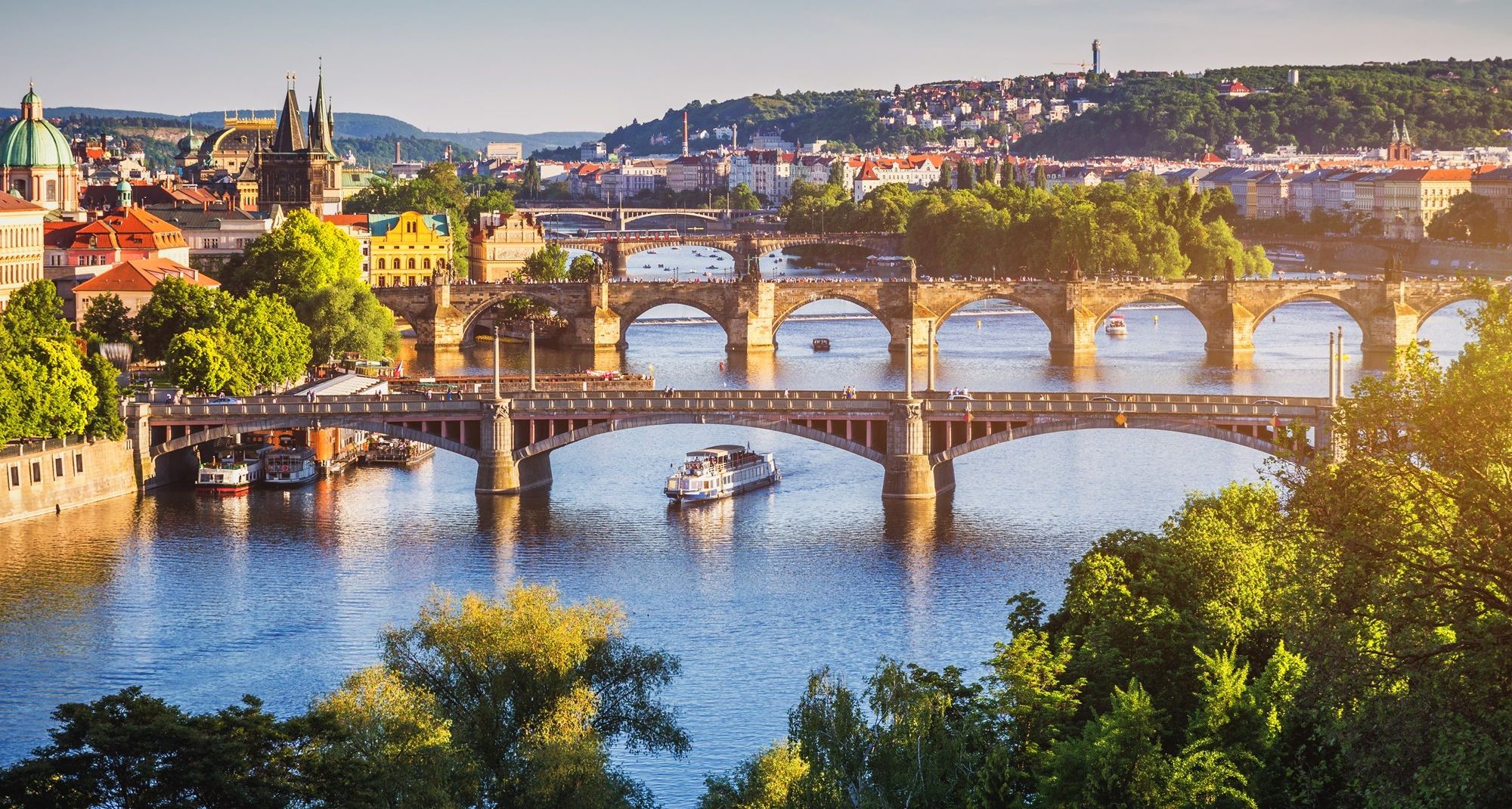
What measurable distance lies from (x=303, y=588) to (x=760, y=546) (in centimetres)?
753

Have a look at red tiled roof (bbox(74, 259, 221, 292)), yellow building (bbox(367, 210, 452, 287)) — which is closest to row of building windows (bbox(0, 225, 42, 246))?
red tiled roof (bbox(74, 259, 221, 292))

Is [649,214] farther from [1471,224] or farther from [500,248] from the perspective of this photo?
[1471,224]

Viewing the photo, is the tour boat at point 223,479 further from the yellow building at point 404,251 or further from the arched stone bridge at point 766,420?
the yellow building at point 404,251

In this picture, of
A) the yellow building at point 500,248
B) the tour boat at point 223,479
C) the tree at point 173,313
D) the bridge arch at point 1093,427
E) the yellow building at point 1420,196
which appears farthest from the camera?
the yellow building at point 1420,196

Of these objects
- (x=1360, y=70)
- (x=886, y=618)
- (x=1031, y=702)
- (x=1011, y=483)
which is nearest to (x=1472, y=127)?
(x=1360, y=70)

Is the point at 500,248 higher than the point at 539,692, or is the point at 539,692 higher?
the point at 500,248

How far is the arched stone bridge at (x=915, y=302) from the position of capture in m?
72.8

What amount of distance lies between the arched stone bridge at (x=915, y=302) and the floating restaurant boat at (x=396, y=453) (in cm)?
2360

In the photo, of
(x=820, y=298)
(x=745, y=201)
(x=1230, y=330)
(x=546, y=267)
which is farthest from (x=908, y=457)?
(x=745, y=201)

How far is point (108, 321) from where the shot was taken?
59406 mm

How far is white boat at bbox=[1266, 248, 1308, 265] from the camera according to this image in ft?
375

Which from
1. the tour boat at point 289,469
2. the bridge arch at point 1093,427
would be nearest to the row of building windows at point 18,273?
the tour boat at point 289,469

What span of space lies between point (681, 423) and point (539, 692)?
19713mm

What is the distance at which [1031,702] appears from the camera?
23172 mm
